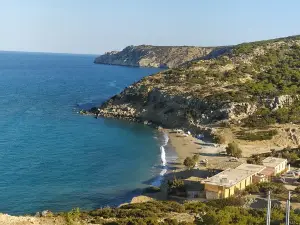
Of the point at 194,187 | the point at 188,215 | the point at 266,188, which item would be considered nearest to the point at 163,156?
the point at 194,187

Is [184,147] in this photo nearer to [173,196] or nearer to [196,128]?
[196,128]

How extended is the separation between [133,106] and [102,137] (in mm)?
18347

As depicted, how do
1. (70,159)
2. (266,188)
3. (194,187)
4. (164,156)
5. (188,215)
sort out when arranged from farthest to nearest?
(164,156) < (70,159) < (194,187) < (266,188) < (188,215)

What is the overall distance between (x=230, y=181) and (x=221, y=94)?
3486 cm

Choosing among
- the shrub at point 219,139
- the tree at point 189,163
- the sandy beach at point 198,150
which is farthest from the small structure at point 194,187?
the shrub at point 219,139

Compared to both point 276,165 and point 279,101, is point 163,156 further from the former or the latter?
point 279,101

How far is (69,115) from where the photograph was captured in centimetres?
7031

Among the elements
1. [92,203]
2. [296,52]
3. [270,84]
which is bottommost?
[92,203]

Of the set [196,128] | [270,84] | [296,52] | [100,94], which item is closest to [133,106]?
[196,128]

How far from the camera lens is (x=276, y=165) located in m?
37.3

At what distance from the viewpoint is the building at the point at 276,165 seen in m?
36.7

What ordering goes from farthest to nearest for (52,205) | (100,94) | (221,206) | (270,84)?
1. (100,94)
2. (270,84)
3. (52,205)
4. (221,206)

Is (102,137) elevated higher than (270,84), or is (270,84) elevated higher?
(270,84)

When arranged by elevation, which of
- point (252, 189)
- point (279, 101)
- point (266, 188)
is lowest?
point (252, 189)
